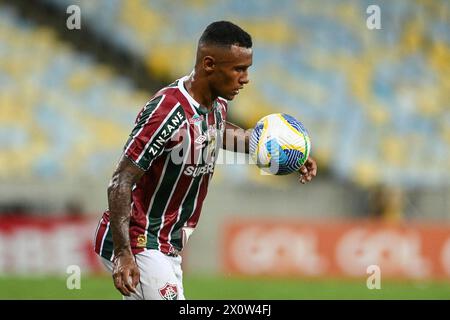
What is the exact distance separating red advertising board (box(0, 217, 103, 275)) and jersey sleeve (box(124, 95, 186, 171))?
329 inches

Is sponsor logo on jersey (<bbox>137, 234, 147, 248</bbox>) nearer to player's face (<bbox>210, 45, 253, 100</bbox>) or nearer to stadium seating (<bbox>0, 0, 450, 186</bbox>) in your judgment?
player's face (<bbox>210, 45, 253, 100</bbox>)

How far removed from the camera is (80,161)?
14.3 metres

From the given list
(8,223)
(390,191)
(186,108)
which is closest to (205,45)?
(186,108)

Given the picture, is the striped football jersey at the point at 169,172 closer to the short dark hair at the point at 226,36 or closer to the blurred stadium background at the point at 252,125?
the short dark hair at the point at 226,36

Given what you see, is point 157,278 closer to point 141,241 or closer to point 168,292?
point 168,292

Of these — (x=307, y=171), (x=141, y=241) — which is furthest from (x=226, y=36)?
(x=141, y=241)

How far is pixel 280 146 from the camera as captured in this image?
16.7 feet

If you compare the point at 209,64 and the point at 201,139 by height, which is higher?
the point at 209,64

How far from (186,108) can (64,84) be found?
10843 mm

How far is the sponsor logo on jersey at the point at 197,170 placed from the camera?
16.4 feet

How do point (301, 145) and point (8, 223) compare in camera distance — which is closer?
point (301, 145)

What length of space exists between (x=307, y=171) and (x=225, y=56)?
98 centimetres
